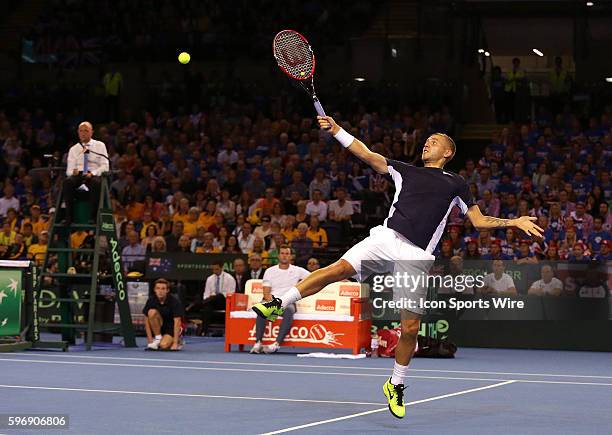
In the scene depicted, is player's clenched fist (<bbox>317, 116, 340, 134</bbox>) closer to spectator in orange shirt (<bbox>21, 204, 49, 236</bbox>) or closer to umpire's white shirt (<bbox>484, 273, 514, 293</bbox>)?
umpire's white shirt (<bbox>484, 273, 514, 293</bbox>)

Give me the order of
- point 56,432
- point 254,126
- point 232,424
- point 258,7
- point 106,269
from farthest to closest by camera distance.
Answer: point 258,7
point 254,126
point 106,269
point 232,424
point 56,432

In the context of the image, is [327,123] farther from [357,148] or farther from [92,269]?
[92,269]

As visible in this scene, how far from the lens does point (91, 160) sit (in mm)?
19516

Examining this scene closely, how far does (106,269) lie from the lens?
22.3 m

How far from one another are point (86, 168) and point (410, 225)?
31.5ft

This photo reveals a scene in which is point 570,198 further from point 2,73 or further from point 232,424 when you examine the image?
point 2,73

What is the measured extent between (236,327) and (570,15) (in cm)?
1627

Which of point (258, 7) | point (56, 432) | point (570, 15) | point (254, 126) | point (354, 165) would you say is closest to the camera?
point (56, 432)

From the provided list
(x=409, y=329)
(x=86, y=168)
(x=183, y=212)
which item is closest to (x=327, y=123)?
(x=409, y=329)

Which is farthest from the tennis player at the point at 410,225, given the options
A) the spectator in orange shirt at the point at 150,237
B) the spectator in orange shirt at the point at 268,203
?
the spectator in orange shirt at the point at 268,203

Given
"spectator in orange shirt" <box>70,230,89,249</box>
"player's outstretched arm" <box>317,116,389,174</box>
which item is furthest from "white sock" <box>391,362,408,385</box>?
"spectator in orange shirt" <box>70,230,89,249</box>

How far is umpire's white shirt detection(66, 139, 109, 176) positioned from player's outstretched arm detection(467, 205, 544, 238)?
953 cm

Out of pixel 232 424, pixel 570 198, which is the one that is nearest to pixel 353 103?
pixel 570 198

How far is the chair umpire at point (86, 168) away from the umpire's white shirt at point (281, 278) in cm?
309
